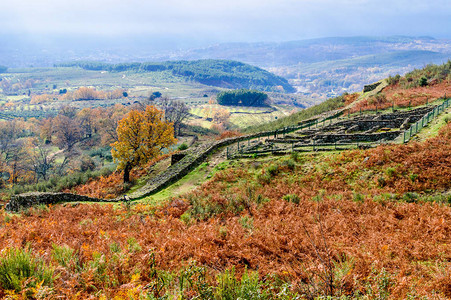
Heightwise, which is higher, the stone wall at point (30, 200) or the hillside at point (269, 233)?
the hillside at point (269, 233)

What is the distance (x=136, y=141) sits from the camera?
94.5 feet

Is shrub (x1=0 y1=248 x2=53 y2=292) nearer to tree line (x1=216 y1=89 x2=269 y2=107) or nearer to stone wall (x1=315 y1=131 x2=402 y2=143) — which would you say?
stone wall (x1=315 y1=131 x2=402 y2=143)

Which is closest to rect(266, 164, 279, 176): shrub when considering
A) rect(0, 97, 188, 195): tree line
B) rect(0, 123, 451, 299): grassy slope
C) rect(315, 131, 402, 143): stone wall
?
rect(0, 123, 451, 299): grassy slope

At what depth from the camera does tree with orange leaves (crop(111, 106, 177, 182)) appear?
2795 centimetres

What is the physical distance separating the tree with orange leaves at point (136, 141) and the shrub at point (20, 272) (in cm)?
2311

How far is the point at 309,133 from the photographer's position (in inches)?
1024

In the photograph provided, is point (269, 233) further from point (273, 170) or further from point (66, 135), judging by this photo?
point (66, 135)

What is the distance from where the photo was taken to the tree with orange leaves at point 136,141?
2795cm

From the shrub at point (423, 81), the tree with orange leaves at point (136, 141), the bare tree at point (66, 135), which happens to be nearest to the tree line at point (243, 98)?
the bare tree at point (66, 135)

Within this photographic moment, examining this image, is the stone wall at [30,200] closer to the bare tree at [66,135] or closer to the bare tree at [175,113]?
the bare tree at [175,113]

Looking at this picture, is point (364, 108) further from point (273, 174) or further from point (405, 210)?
point (405, 210)

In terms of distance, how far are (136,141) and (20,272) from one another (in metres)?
24.6

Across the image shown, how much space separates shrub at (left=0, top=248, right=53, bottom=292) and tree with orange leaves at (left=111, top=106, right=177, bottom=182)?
23112 millimetres

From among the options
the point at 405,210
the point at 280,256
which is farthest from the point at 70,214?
the point at 405,210
